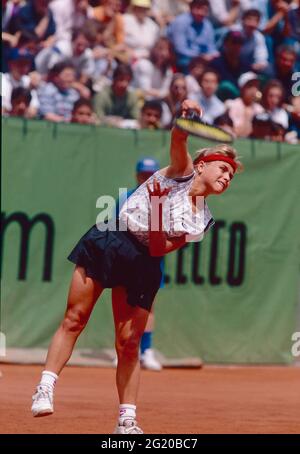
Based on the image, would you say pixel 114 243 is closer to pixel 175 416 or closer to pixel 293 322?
pixel 175 416

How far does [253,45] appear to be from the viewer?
1505 centimetres

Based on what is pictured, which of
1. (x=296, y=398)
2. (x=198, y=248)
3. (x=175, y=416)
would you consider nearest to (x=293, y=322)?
(x=198, y=248)

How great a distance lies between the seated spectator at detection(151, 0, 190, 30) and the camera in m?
15.3

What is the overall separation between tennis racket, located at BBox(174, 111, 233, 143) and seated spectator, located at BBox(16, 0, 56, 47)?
7.92 m

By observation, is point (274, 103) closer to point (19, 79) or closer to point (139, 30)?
point (139, 30)

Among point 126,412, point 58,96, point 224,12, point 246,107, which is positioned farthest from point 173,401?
point 224,12

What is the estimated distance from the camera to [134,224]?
643 cm

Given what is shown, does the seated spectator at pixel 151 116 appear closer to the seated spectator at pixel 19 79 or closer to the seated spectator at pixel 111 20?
the seated spectator at pixel 19 79

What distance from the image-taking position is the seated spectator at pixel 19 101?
11734 millimetres

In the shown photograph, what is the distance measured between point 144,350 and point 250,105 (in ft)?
13.2

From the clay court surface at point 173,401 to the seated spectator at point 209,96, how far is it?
3.40 metres

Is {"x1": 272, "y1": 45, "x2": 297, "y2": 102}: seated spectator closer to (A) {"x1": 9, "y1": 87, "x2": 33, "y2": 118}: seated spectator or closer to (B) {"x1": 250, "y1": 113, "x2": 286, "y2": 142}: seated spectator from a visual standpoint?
(B) {"x1": 250, "y1": 113, "x2": 286, "y2": 142}: seated spectator

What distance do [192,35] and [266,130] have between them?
2754mm

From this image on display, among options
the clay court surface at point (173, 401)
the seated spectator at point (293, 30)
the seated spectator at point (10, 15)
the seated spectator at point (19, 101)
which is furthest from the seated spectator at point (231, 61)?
the clay court surface at point (173, 401)
